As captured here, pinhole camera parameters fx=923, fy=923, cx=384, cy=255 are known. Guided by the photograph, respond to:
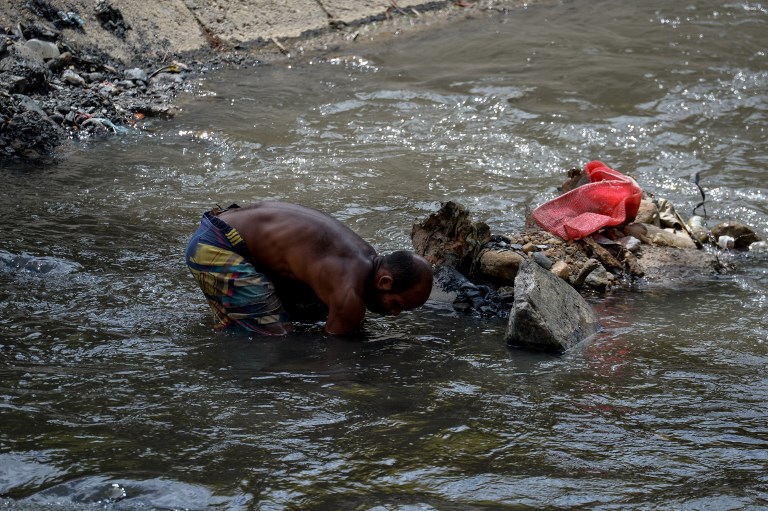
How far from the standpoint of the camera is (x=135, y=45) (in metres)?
11.0

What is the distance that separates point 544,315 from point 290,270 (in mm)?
1321

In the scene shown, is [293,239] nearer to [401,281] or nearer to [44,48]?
[401,281]

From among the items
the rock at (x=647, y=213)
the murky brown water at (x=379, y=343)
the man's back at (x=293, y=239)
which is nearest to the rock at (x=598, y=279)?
the murky brown water at (x=379, y=343)

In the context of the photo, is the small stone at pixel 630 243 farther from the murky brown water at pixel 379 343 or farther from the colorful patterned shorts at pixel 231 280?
the colorful patterned shorts at pixel 231 280

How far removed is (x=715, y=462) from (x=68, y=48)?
8.95m

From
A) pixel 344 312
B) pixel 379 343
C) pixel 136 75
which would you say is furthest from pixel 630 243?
pixel 136 75

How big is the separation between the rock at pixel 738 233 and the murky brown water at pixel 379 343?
246mm

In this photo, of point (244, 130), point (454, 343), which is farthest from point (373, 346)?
point (244, 130)

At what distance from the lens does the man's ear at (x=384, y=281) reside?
179 inches

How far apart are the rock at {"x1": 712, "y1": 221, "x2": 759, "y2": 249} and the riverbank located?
568cm

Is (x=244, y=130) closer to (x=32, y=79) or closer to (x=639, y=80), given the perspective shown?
(x=32, y=79)

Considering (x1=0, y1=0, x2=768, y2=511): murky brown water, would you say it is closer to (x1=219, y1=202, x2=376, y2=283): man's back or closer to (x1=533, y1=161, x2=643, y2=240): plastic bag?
(x1=219, y1=202, x2=376, y2=283): man's back

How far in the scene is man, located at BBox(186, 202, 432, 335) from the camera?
15.1 ft

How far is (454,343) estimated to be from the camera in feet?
16.0
